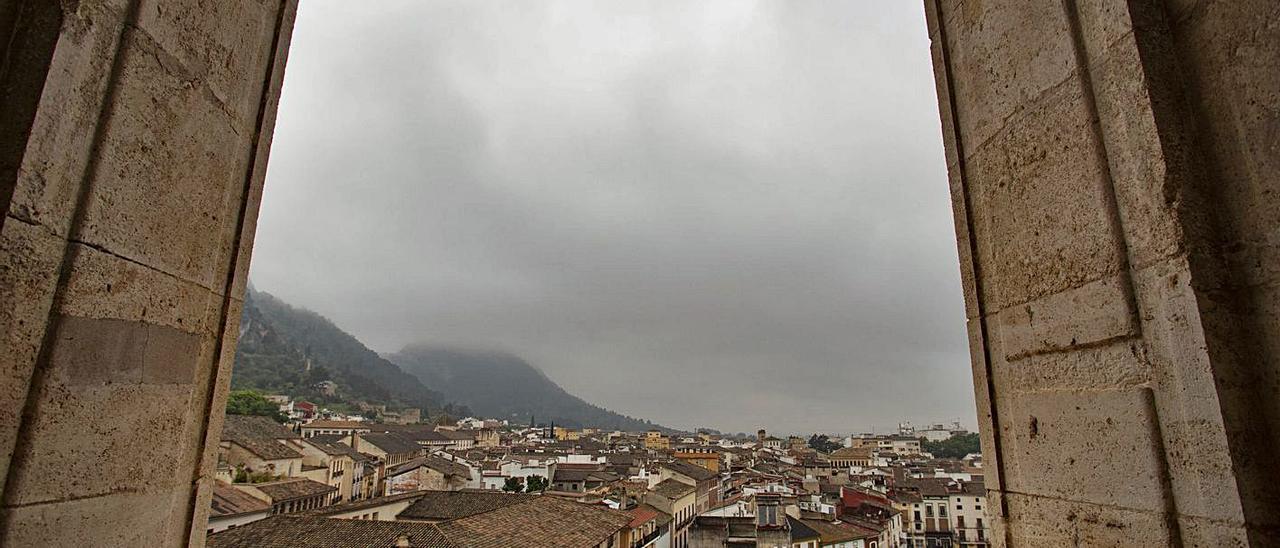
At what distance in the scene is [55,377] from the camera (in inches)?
71.8

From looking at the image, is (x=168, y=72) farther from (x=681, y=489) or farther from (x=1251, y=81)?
(x=681, y=489)

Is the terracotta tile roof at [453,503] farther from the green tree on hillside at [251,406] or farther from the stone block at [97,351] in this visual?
the green tree on hillside at [251,406]

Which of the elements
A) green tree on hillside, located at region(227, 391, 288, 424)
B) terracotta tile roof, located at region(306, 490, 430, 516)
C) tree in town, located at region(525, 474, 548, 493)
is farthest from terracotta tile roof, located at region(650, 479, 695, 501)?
green tree on hillside, located at region(227, 391, 288, 424)

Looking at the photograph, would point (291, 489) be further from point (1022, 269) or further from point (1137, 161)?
point (1137, 161)

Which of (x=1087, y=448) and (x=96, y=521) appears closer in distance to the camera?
(x=96, y=521)

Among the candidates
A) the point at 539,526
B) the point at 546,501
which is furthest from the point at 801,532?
the point at 539,526

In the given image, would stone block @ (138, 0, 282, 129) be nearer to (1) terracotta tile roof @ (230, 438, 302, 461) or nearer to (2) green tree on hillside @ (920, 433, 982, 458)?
(1) terracotta tile roof @ (230, 438, 302, 461)

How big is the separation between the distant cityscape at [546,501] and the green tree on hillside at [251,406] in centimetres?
16

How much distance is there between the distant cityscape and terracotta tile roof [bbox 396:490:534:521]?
11 cm

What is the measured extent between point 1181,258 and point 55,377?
130 inches

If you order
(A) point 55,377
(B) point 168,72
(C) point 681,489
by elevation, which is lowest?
(C) point 681,489

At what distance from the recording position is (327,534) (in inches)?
745

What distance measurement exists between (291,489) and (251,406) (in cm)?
4096

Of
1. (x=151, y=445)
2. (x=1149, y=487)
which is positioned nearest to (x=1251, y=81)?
(x=1149, y=487)
